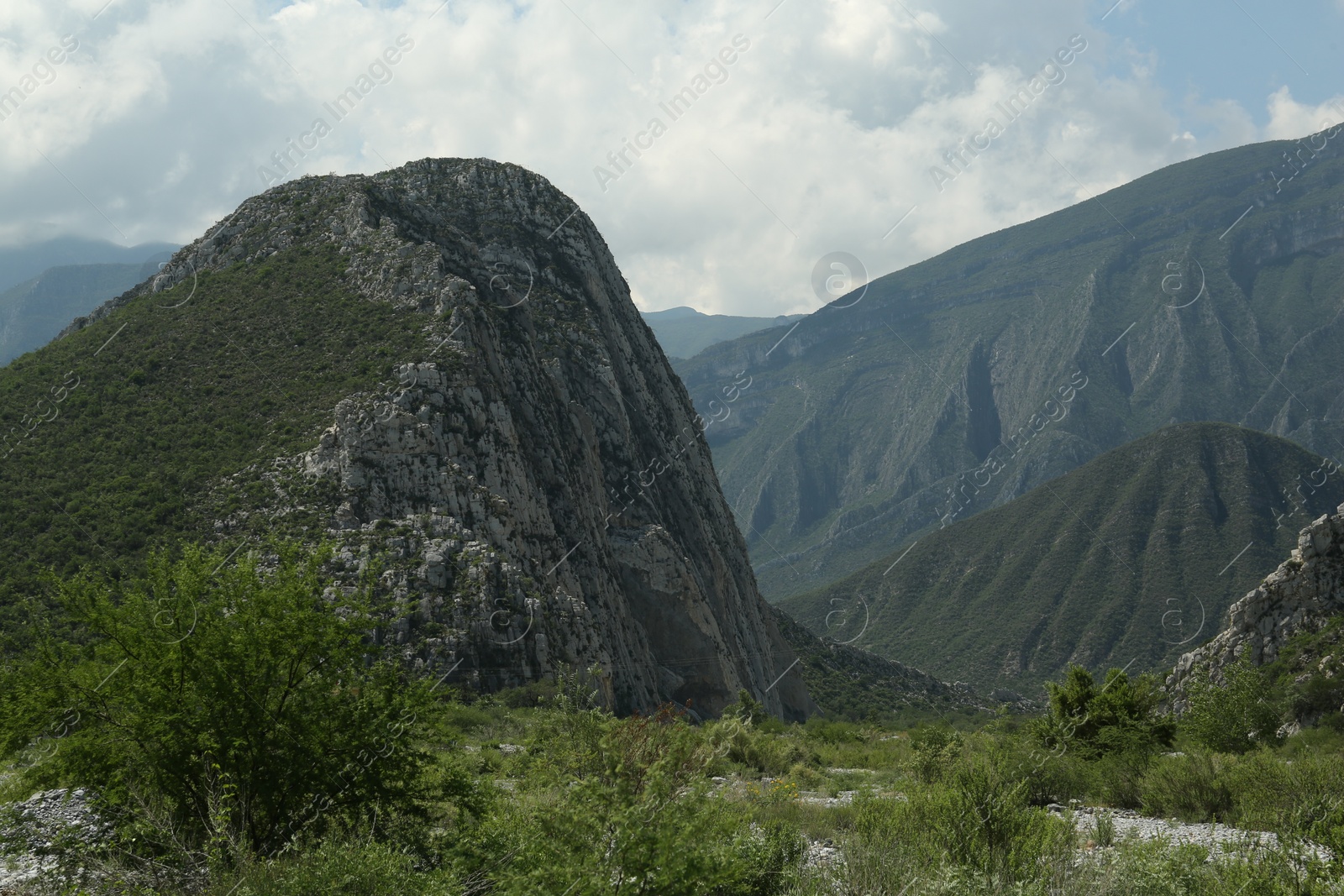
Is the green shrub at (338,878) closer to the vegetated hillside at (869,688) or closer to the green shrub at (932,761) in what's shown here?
the green shrub at (932,761)

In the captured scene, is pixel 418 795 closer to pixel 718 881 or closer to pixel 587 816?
pixel 587 816

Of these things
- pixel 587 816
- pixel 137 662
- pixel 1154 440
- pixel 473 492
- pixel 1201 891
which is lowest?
pixel 1154 440

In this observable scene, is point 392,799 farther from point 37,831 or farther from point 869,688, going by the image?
Answer: point 869,688

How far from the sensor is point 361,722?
950 cm

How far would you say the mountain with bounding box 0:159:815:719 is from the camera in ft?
95.9

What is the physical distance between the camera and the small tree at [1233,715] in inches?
755

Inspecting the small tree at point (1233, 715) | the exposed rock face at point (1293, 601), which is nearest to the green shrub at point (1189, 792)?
the small tree at point (1233, 715)

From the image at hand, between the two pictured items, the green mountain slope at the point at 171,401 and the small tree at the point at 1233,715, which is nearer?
the small tree at the point at 1233,715

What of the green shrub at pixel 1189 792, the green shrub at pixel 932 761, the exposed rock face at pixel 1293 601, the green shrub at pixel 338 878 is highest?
the green shrub at pixel 338 878

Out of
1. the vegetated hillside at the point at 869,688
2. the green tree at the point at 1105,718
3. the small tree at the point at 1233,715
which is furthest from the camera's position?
the vegetated hillside at the point at 869,688

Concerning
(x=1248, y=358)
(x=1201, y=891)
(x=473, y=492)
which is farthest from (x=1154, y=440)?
(x=1201, y=891)

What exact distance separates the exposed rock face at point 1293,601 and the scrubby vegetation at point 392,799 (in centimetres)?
2053

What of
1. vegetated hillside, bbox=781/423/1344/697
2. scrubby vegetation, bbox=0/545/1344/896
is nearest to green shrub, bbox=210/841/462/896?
scrubby vegetation, bbox=0/545/1344/896

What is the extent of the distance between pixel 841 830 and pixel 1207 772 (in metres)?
6.00
